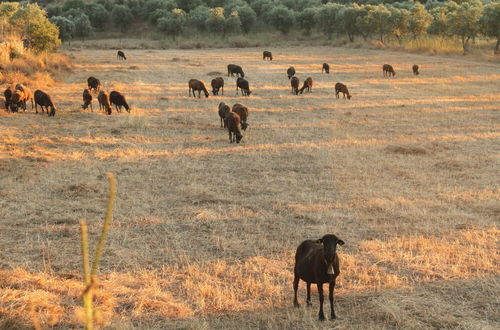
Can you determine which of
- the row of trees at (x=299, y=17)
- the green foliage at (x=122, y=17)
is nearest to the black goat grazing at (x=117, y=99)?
the row of trees at (x=299, y=17)

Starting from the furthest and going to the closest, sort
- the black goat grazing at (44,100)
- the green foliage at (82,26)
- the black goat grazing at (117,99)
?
the green foliage at (82,26), the black goat grazing at (117,99), the black goat grazing at (44,100)

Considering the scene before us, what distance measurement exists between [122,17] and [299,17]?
34741 millimetres

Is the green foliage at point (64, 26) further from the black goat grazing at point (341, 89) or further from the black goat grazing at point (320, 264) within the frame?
the black goat grazing at point (320, 264)

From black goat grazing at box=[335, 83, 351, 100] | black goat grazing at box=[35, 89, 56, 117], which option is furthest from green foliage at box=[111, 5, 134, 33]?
black goat grazing at box=[35, 89, 56, 117]

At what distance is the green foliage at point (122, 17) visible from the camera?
87.8 m

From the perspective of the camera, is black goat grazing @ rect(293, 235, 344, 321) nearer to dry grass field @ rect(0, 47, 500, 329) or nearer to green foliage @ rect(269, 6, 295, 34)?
dry grass field @ rect(0, 47, 500, 329)

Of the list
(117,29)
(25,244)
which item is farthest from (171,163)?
(117,29)

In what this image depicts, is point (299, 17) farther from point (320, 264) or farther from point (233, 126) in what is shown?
point (320, 264)

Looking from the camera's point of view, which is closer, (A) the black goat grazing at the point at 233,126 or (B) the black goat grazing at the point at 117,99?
(A) the black goat grazing at the point at 233,126

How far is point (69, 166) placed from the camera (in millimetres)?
12695

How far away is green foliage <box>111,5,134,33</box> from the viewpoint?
87750 mm

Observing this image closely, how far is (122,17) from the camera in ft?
290

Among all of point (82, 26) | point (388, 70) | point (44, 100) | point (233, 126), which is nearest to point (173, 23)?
point (82, 26)

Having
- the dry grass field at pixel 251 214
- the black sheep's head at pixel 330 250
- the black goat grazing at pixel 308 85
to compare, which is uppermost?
the black goat grazing at pixel 308 85
